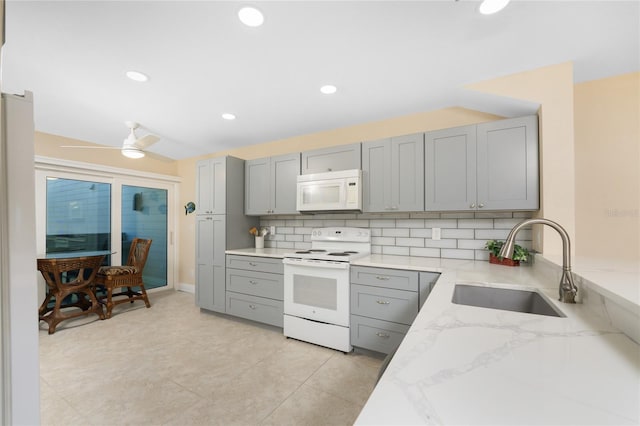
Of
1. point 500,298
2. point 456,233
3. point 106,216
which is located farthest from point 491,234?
point 106,216

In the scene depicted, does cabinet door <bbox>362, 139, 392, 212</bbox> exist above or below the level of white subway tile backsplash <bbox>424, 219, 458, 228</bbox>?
above

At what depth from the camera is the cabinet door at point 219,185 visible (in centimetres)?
354

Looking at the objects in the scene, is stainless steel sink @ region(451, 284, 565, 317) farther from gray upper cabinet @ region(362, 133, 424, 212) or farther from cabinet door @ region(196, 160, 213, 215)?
cabinet door @ region(196, 160, 213, 215)

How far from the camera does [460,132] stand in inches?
96.5

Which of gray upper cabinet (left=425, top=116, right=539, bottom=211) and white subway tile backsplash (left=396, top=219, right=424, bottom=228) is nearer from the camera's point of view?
gray upper cabinet (left=425, top=116, right=539, bottom=211)

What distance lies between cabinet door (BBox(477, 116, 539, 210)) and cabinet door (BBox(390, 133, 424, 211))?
490mm

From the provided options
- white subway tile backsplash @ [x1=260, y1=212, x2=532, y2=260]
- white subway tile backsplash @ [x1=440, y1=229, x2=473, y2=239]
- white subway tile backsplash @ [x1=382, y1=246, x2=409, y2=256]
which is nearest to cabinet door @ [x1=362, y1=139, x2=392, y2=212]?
white subway tile backsplash @ [x1=260, y1=212, x2=532, y2=260]

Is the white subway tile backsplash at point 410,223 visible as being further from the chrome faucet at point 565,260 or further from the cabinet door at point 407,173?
the chrome faucet at point 565,260

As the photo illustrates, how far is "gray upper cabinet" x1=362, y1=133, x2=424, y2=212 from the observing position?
2641 millimetres

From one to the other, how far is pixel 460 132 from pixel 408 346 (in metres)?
2.22

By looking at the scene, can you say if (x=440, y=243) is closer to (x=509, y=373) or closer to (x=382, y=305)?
(x=382, y=305)

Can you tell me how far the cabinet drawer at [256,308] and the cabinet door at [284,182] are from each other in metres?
1.09

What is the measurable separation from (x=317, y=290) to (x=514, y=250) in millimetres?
1700

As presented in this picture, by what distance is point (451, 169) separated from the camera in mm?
2488
